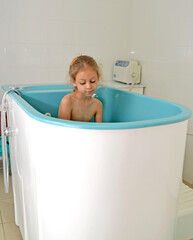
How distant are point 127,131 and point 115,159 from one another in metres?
0.10

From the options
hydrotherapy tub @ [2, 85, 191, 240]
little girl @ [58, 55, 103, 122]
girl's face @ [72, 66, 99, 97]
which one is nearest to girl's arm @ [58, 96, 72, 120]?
little girl @ [58, 55, 103, 122]

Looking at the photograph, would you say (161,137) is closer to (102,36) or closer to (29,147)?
(29,147)

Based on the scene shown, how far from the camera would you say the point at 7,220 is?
1700 mm

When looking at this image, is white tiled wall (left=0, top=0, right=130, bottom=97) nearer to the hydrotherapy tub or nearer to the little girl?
the little girl

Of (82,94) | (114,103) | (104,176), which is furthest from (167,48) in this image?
(104,176)

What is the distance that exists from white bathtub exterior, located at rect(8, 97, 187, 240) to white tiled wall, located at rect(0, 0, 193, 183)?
4.21 feet

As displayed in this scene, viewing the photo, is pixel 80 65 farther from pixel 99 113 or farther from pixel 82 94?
pixel 99 113

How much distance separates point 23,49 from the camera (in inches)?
100

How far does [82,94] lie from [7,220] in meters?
0.91

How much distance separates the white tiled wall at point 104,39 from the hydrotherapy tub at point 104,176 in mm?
1277

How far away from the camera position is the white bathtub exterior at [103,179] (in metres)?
0.85

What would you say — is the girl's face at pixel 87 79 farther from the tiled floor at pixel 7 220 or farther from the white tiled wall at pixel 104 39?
the white tiled wall at pixel 104 39

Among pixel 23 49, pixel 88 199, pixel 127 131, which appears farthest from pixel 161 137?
pixel 23 49

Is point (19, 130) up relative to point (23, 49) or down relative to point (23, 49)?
down
